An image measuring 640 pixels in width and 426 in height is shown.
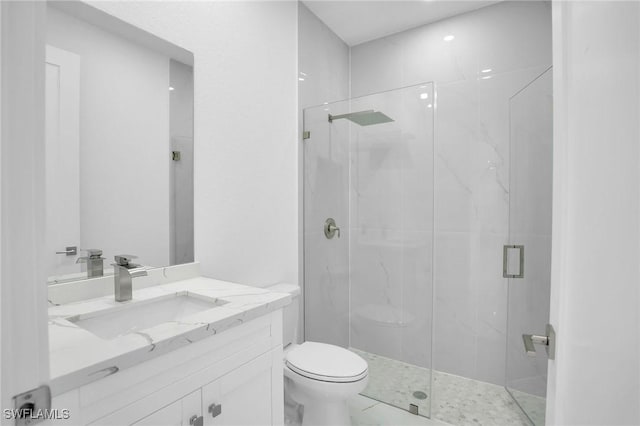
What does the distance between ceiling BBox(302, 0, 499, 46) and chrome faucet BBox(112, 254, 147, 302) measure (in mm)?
2027

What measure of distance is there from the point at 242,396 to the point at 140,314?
1.52 feet

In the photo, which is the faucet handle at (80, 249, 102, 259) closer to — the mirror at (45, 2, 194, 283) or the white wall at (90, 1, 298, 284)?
the mirror at (45, 2, 194, 283)

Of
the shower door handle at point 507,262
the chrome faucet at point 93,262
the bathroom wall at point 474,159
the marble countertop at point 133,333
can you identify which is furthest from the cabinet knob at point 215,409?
the bathroom wall at point 474,159

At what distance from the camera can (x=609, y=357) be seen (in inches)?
17.7

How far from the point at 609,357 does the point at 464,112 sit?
2.13 meters

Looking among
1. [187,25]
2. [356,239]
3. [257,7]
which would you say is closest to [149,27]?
[187,25]

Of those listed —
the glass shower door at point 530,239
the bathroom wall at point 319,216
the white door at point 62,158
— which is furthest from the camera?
the bathroom wall at point 319,216

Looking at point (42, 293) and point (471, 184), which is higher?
point (471, 184)

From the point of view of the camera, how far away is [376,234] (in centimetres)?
219

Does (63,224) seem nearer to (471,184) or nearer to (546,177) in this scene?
(546,177)

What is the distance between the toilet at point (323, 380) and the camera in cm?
151

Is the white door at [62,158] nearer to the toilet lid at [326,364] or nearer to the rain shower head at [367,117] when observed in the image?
the toilet lid at [326,364]

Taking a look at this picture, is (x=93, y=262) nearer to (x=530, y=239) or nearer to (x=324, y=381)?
(x=324, y=381)

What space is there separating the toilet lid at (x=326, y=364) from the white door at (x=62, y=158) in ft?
3.48
